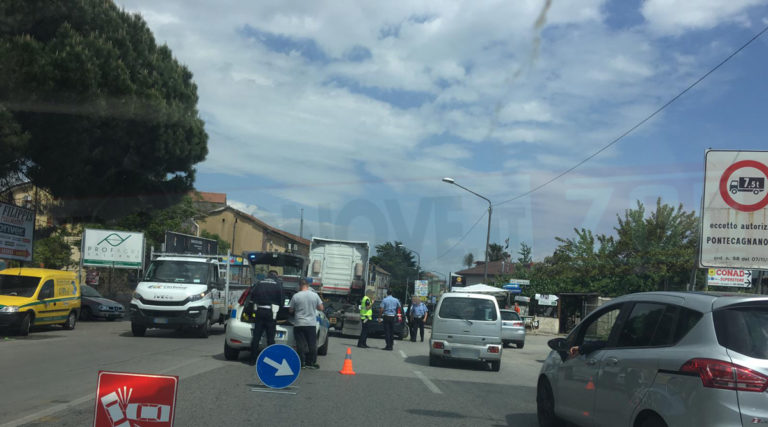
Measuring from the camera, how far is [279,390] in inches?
381

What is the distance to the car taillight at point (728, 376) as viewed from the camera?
4551 millimetres

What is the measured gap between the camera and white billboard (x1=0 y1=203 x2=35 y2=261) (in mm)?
22734

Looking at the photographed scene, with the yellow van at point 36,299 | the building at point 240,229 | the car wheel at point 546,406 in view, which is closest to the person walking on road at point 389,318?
the yellow van at point 36,299

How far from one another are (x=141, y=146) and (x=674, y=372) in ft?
83.8

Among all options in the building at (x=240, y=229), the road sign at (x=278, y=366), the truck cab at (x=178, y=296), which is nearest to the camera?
the road sign at (x=278, y=366)

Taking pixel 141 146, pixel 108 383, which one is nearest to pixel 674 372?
pixel 108 383

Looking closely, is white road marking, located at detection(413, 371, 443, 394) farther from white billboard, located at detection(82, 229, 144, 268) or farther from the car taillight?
white billboard, located at detection(82, 229, 144, 268)

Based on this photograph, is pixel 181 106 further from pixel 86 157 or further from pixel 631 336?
pixel 631 336

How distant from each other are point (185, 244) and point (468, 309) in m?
17.0

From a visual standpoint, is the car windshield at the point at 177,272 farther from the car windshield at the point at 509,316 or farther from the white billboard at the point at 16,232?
the car windshield at the point at 509,316

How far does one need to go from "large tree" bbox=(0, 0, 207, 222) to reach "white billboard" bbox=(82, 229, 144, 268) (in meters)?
1.80

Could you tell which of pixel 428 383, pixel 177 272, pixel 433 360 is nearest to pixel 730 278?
pixel 433 360

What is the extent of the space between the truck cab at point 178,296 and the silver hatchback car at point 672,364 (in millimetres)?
13516

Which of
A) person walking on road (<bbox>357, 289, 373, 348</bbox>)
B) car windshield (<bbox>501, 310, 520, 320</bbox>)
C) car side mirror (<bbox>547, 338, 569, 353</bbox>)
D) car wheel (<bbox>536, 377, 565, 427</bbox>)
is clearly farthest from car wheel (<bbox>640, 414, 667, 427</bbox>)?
car windshield (<bbox>501, 310, 520, 320</bbox>)
